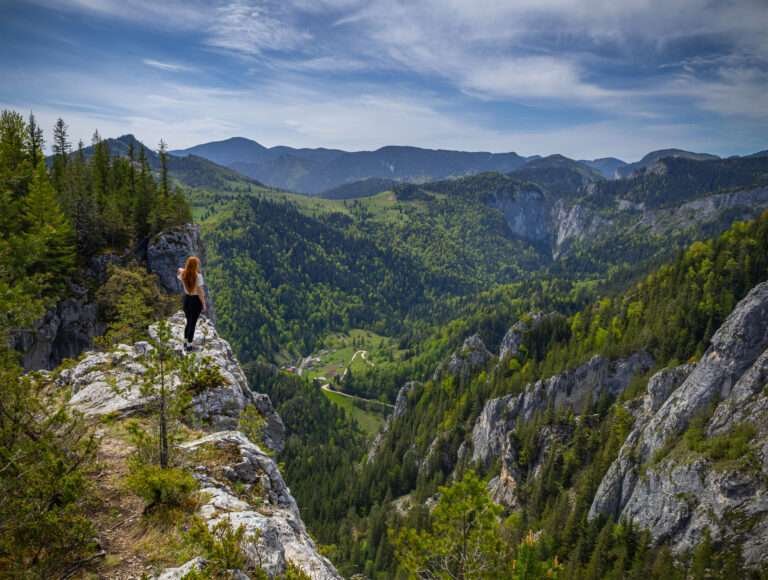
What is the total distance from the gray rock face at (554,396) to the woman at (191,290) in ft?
352

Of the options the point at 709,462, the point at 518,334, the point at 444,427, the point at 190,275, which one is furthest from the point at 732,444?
the point at 444,427

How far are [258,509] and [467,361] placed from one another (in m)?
165

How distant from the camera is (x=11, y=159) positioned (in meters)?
63.3

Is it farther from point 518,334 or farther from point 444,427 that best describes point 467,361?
point 444,427

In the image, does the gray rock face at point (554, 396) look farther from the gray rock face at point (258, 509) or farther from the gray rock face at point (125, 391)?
the gray rock face at point (258, 509)

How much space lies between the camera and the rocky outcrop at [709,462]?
5981cm

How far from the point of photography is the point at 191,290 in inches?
768

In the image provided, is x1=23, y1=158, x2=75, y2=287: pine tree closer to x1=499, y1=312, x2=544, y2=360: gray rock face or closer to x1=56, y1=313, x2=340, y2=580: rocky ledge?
x1=56, y1=313, x2=340, y2=580: rocky ledge

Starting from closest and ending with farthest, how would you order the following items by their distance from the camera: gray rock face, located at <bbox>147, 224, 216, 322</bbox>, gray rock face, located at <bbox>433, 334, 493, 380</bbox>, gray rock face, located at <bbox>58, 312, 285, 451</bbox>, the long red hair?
the long red hair < gray rock face, located at <bbox>58, 312, 285, 451</bbox> < gray rock face, located at <bbox>147, 224, 216, 322</bbox> < gray rock face, located at <bbox>433, 334, 493, 380</bbox>

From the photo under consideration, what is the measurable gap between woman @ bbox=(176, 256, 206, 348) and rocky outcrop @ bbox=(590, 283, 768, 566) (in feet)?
230

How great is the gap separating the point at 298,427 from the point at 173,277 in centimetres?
13358

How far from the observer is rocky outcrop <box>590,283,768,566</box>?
5981cm

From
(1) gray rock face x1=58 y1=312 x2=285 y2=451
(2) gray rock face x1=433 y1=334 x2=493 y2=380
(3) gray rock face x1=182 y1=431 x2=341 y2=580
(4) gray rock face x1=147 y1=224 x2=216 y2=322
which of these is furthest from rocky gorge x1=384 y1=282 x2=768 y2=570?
(2) gray rock face x1=433 y1=334 x2=493 y2=380

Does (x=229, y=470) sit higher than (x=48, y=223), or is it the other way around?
(x=48, y=223)
